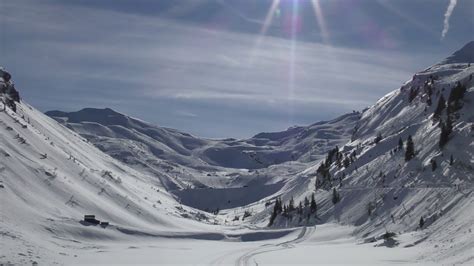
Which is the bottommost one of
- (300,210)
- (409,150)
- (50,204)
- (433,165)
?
(50,204)

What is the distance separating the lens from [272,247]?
79.2m

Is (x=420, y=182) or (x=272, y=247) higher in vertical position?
(x=420, y=182)

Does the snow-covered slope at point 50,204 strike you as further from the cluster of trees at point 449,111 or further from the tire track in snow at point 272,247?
the cluster of trees at point 449,111

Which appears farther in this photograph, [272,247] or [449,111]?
[449,111]

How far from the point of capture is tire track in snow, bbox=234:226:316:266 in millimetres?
53062

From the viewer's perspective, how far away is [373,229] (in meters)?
102

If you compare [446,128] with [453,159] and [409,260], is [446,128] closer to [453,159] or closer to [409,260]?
[453,159]

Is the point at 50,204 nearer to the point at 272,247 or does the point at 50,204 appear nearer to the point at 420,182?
the point at 272,247

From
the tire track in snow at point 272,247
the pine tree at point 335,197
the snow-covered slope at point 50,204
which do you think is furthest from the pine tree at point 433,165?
the snow-covered slope at point 50,204

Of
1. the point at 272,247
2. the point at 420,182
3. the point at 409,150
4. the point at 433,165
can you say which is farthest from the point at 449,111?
the point at 272,247

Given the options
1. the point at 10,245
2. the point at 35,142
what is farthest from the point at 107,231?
the point at 35,142

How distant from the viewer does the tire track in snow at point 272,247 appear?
5306cm

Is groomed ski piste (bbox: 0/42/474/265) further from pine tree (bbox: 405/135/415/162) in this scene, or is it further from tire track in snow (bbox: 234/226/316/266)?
pine tree (bbox: 405/135/415/162)

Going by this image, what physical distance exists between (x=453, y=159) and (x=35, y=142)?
286 feet
